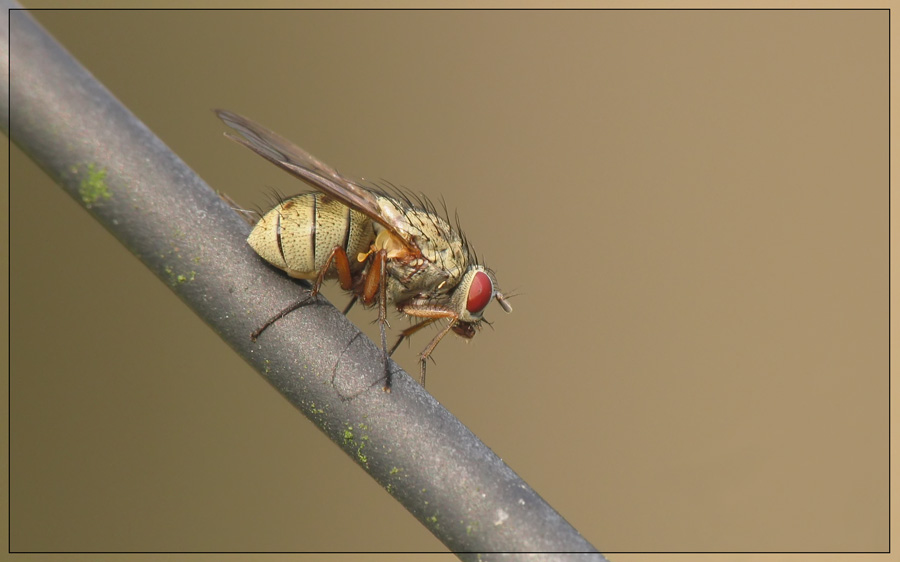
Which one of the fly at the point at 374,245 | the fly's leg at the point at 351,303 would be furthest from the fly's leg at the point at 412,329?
the fly's leg at the point at 351,303

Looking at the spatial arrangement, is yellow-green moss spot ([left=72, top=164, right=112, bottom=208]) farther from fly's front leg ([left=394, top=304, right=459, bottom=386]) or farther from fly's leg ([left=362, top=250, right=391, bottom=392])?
fly's front leg ([left=394, top=304, right=459, bottom=386])

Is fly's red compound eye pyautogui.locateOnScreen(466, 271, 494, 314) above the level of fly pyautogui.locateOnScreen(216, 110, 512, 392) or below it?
below

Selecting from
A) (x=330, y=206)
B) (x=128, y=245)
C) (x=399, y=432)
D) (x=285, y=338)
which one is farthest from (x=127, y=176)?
(x=330, y=206)

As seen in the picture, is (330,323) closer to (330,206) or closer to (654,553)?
(330,206)

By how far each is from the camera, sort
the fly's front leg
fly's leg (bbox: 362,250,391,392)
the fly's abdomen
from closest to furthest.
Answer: the fly's abdomen < fly's leg (bbox: 362,250,391,392) < the fly's front leg

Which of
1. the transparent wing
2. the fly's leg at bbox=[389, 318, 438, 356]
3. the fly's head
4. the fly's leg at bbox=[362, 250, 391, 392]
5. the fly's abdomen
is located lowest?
the fly's leg at bbox=[389, 318, 438, 356]

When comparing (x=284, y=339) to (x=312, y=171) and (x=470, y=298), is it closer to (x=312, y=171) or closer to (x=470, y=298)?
(x=312, y=171)

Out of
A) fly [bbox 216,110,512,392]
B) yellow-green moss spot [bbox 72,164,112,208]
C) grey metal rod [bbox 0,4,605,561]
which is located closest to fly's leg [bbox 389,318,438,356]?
fly [bbox 216,110,512,392]
